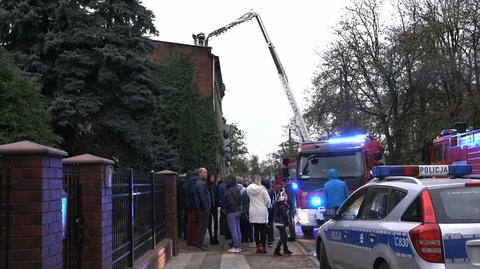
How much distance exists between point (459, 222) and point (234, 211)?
833cm

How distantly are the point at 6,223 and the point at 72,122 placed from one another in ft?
46.6

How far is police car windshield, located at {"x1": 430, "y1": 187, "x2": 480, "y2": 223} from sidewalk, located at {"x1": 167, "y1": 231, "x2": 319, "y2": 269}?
17.5 feet

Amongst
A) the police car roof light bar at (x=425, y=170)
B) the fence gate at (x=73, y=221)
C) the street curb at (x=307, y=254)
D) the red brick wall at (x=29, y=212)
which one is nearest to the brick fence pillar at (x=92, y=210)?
the fence gate at (x=73, y=221)

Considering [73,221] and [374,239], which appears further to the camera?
[374,239]

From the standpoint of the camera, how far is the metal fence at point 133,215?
7.94 metres

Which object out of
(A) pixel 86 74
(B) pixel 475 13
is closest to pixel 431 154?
(A) pixel 86 74

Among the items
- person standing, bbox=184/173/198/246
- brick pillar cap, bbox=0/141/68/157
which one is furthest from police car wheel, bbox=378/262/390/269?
person standing, bbox=184/173/198/246

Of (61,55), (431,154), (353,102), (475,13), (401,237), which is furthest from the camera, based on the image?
(353,102)

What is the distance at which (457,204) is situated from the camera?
6121mm

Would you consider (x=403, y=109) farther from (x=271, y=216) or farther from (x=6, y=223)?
(x=6, y=223)

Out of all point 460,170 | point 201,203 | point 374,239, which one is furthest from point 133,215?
point 201,203

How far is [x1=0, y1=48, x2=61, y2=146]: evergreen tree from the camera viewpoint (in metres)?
14.2

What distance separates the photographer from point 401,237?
614 cm

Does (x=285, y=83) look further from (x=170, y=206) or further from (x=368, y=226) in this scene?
(x=368, y=226)
